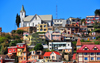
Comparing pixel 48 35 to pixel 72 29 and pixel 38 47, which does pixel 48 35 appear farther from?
pixel 38 47

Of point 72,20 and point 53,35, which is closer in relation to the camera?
point 53,35

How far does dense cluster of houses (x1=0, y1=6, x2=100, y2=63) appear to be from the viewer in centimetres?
7312

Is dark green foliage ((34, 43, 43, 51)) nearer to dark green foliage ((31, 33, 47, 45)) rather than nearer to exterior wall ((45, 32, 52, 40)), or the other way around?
dark green foliage ((31, 33, 47, 45))

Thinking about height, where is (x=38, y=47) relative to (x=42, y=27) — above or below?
below

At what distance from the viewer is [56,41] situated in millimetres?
94312

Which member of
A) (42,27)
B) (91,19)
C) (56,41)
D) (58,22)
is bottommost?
(56,41)

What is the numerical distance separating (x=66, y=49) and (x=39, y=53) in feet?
28.2

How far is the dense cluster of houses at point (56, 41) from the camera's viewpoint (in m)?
73.1

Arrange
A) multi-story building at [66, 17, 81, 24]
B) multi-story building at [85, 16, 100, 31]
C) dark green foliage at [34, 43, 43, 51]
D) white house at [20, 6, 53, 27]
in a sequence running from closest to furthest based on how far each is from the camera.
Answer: dark green foliage at [34, 43, 43, 51] → white house at [20, 6, 53, 27] → multi-story building at [66, 17, 81, 24] → multi-story building at [85, 16, 100, 31]

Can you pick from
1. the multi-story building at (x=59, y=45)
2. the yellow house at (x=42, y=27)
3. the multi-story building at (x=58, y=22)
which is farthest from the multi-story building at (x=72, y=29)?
the multi-story building at (x=59, y=45)

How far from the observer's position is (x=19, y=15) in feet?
392

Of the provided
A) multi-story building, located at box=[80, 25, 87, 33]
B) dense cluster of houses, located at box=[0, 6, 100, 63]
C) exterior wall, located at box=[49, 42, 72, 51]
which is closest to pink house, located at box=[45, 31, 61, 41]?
dense cluster of houses, located at box=[0, 6, 100, 63]

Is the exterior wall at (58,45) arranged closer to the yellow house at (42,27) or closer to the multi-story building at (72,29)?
the multi-story building at (72,29)

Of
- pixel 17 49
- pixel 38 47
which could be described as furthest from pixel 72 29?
pixel 17 49
